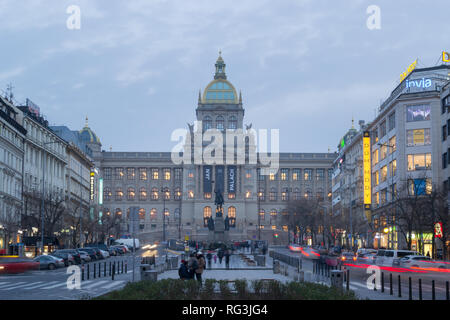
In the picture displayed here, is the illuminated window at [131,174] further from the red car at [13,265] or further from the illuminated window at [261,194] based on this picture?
the red car at [13,265]

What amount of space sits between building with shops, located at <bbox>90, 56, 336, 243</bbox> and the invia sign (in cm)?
9885

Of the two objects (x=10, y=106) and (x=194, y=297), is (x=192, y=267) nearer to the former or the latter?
(x=194, y=297)

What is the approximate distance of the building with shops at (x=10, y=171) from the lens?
7638cm

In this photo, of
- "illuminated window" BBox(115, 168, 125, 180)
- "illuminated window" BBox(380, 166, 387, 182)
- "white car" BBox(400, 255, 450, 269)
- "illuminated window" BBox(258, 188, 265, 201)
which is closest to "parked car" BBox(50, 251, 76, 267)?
"white car" BBox(400, 255, 450, 269)

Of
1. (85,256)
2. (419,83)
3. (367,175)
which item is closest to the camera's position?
(85,256)

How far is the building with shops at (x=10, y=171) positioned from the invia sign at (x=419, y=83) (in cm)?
4859

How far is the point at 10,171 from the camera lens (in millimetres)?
80750

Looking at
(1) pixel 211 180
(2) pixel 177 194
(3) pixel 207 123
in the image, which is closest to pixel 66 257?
(1) pixel 211 180

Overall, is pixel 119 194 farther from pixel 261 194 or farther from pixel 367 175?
pixel 367 175

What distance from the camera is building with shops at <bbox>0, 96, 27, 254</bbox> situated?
76.4 meters

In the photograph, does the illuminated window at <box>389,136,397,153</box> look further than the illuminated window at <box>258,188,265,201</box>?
No

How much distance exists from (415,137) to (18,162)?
159ft

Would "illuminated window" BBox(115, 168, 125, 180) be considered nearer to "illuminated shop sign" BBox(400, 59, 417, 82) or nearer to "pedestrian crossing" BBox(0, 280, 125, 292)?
"illuminated shop sign" BBox(400, 59, 417, 82)

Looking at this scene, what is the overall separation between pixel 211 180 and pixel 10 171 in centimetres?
10667
